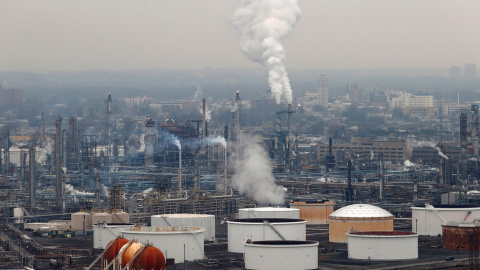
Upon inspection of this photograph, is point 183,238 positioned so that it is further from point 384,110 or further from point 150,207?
point 384,110

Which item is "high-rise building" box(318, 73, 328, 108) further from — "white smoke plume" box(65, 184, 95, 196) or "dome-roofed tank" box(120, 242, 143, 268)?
"dome-roofed tank" box(120, 242, 143, 268)

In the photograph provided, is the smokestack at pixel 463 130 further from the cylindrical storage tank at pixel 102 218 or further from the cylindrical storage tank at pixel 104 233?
the cylindrical storage tank at pixel 104 233

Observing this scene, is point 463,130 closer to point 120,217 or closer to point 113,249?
point 120,217

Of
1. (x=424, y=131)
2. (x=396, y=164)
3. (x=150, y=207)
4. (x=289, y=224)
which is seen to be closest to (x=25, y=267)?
(x=289, y=224)

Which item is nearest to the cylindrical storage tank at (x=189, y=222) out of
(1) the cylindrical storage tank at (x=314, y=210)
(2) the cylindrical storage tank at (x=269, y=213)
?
(2) the cylindrical storage tank at (x=269, y=213)

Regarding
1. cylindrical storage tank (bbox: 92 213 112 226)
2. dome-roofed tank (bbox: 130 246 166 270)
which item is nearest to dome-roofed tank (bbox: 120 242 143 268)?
dome-roofed tank (bbox: 130 246 166 270)

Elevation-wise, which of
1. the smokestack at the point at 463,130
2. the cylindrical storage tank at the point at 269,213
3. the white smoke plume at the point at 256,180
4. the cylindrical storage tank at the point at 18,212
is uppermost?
the smokestack at the point at 463,130

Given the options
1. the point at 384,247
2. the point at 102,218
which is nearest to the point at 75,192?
the point at 102,218
